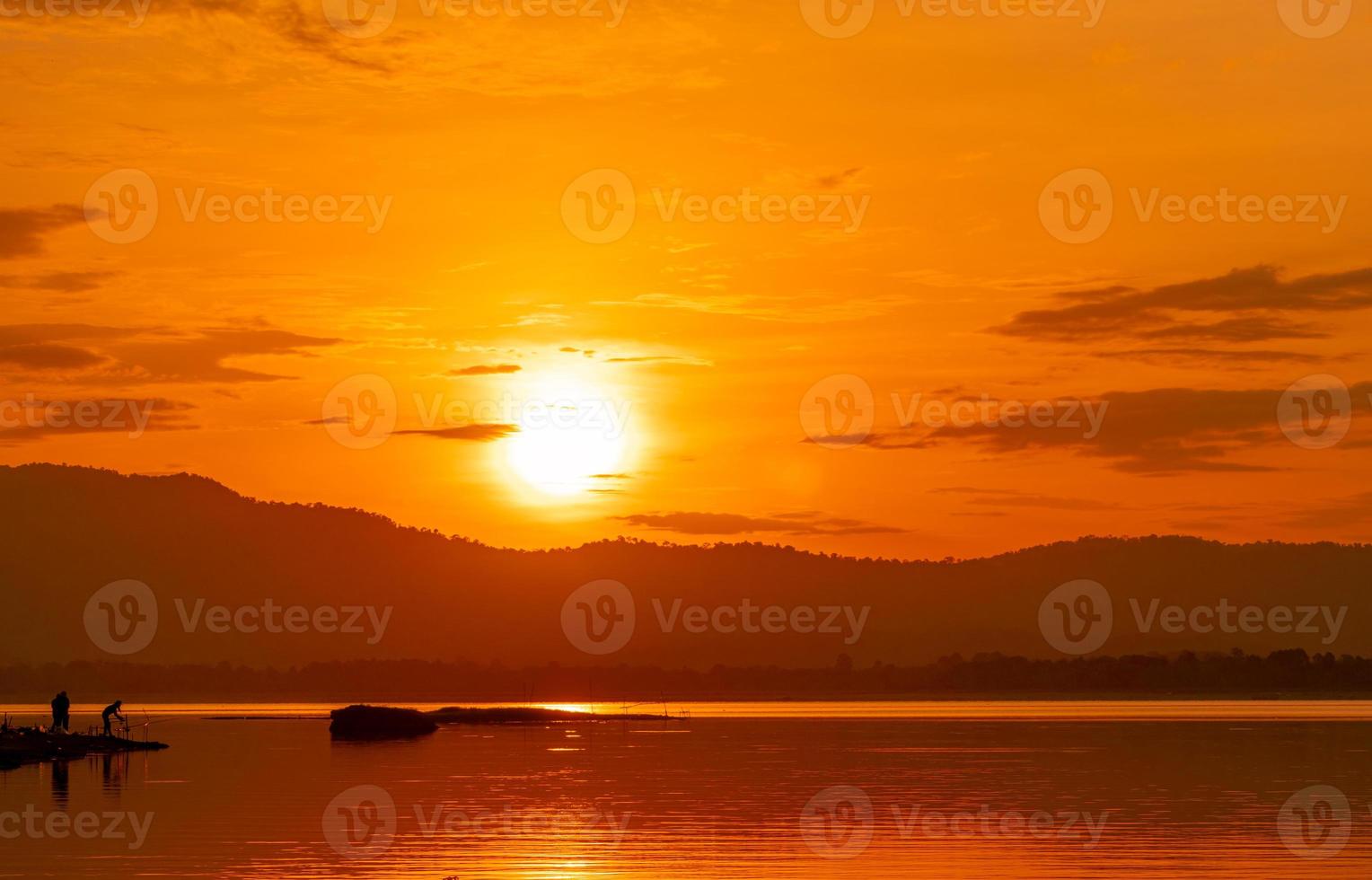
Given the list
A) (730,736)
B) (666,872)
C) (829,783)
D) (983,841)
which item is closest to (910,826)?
(983,841)

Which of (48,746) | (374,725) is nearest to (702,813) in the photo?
(48,746)

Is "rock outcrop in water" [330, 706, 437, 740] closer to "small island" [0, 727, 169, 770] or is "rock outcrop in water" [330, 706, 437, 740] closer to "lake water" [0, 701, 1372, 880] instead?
"lake water" [0, 701, 1372, 880]

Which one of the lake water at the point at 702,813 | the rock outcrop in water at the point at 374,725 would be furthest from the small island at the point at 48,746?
the rock outcrop in water at the point at 374,725

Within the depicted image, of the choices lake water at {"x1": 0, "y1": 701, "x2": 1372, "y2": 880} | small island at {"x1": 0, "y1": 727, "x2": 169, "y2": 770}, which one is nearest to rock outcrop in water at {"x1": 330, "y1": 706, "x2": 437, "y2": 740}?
lake water at {"x1": 0, "y1": 701, "x2": 1372, "y2": 880}

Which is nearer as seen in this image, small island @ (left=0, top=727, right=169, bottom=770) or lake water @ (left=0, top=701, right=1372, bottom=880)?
lake water @ (left=0, top=701, right=1372, bottom=880)

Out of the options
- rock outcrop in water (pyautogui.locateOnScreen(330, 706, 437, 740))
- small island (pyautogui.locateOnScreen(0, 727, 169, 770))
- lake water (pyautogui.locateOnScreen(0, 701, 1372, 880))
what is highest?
rock outcrop in water (pyautogui.locateOnScreen(330, 706, 437, 740))

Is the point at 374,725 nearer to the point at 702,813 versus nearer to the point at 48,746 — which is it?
the point at 48,746

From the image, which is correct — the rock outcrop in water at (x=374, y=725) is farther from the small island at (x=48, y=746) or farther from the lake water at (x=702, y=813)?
the small island at (x=48, y=746)

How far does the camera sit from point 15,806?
7075 cm

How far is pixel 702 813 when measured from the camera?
69000mm

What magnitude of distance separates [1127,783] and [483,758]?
4981 cm

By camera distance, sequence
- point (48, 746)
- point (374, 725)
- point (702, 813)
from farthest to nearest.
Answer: point (374, 725)
point (48, 746)
point (702, 813)

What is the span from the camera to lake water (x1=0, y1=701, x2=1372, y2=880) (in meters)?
52.1

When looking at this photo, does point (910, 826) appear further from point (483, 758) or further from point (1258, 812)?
point (483, 758)
